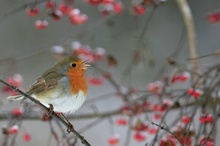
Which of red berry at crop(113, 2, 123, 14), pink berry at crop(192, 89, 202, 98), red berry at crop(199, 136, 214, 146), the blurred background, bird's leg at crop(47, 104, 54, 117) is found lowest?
red berry at crop(199, 136, 214, 146)

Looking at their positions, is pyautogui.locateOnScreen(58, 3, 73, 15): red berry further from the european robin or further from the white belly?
the white belly

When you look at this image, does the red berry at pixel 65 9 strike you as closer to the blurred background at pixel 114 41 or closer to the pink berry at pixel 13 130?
the pink berry at pixel 13 130

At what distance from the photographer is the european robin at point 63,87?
2.35 metres

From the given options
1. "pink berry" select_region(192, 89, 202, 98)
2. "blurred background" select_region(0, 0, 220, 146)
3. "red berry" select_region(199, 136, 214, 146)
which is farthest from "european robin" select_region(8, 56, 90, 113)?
"blurred background" select_region(0, 0, 220, 146)

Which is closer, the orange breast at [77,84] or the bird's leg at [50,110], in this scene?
the bird's leg at [50,110]

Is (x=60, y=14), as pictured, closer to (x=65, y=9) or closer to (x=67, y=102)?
(x=65, y=9)

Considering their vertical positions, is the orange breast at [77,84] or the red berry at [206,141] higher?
the orange breast at [77,84]

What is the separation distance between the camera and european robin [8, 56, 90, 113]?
235cm

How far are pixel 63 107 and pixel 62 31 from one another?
13.3 ft

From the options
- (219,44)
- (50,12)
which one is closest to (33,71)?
(219,44)

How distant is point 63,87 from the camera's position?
2.38 meters

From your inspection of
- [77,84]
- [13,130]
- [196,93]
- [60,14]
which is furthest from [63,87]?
[196,93]

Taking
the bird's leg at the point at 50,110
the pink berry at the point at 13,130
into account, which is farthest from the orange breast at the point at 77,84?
the pink berry at the point at 13,130

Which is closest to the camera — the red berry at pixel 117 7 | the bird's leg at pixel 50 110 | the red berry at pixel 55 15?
the bird's leg at pixel 50 110
